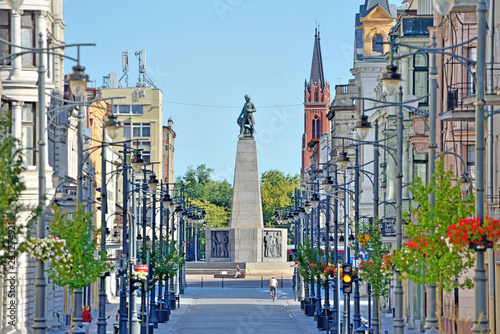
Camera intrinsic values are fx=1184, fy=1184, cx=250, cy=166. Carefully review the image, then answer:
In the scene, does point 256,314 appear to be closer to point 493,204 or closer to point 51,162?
point 51,162

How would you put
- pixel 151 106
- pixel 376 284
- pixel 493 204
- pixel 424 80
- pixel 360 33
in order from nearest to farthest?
pixel 493 204 < pixel 376 284 < pixel 424 80 < pixel 360 33 < pixel 151 106

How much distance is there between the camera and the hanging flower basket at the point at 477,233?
21.6m

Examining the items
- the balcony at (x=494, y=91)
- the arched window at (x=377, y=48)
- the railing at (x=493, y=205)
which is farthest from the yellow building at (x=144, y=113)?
the railing at (x=493, y=205)

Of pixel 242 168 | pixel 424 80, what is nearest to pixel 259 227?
pixel 242 168

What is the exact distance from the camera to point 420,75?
60.9 meters

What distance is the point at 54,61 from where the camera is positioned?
5403 centimetres

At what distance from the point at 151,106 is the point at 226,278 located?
5073 cm

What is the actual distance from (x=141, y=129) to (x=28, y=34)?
4082 inches

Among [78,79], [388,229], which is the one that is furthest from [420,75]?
[78,79]

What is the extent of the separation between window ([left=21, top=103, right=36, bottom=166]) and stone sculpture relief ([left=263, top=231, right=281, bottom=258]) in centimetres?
5513

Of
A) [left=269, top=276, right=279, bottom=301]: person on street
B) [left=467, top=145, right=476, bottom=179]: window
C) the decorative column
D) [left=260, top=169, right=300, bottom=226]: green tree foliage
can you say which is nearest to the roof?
[left=269, top=276, right=279, bottom=301]: person on street

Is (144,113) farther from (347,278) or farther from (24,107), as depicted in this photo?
(347,278)

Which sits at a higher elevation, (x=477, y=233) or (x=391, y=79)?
(x=391, y=79)

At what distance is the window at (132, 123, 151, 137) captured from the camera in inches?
5955
